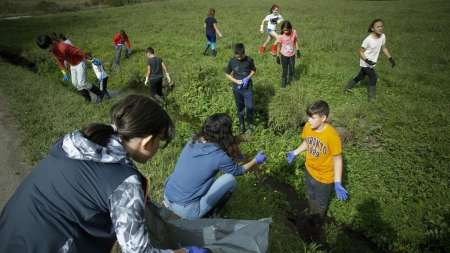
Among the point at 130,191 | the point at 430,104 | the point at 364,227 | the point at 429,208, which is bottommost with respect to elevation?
the point at 364,227

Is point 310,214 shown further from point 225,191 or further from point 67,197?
point 67,197

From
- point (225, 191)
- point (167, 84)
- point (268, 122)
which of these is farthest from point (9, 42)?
point (225, 191)

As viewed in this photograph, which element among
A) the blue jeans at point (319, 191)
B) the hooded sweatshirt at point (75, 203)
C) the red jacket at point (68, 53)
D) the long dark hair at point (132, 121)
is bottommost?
the blue jeans at point (319, 191)

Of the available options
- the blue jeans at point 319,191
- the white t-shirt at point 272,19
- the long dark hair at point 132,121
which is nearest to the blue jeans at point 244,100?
the blue jeans at point 319,191

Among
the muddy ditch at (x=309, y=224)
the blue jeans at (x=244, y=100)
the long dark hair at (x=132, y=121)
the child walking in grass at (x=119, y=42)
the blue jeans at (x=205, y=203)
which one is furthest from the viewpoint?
the child walking in grass at (x=119, y=42)

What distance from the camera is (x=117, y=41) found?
10.2 m

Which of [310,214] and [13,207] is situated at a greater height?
[13,207]

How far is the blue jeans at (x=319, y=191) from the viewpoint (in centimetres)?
339

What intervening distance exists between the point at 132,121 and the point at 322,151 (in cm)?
238

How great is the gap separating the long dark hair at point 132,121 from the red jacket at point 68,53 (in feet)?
17.9

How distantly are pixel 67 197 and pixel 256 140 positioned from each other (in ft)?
14.9

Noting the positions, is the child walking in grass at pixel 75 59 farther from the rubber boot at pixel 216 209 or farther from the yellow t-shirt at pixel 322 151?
the yellow t-shirt at pixel 322 151

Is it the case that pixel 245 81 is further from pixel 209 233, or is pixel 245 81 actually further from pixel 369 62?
pixel 209 233

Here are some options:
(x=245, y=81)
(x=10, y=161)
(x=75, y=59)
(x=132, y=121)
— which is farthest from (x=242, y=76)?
(x=132, y=121)
